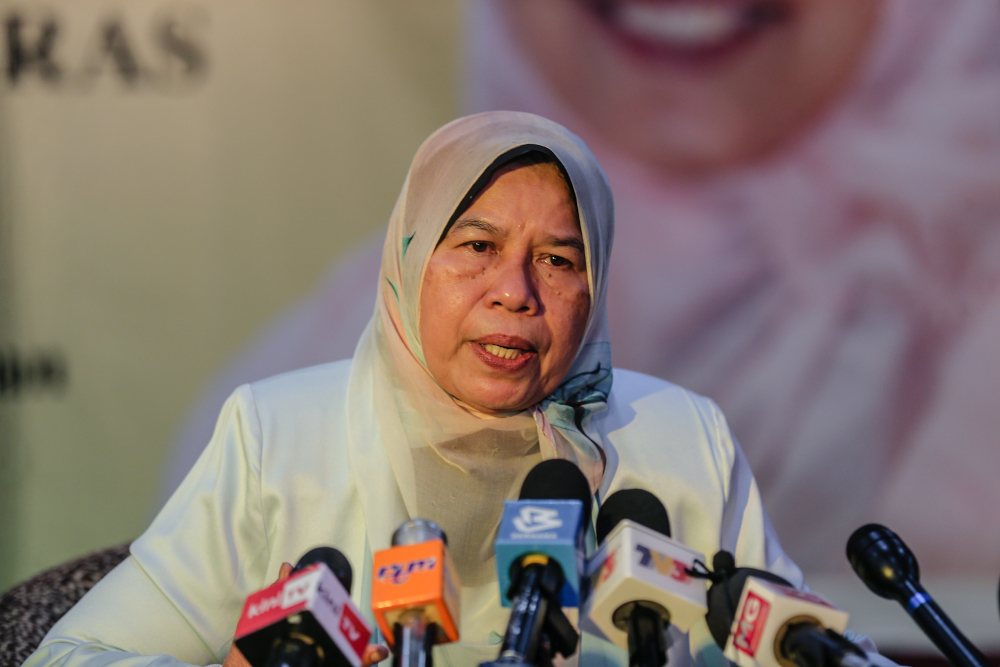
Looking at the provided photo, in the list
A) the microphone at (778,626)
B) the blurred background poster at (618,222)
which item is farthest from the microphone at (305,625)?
the blurred background poster at (618,222)

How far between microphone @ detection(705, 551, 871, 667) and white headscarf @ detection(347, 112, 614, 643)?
2.29 feet

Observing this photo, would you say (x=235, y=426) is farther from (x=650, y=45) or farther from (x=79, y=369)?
(x=650, y=45)

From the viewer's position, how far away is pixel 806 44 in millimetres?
3145

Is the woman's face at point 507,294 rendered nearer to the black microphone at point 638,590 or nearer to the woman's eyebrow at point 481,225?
the woman's eyebrow at point 481,225

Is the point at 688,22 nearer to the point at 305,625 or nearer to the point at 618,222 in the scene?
the point at 618,222

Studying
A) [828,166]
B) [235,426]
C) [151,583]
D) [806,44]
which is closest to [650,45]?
[806,44]

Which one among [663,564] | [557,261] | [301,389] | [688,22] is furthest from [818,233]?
[663,564]

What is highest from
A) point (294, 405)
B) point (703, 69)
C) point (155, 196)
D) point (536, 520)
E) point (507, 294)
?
point (703, 69)

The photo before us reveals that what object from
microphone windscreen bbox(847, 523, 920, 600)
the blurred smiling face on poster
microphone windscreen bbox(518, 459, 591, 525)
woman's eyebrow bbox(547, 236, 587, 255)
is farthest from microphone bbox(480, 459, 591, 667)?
the blurred smiling face on poster

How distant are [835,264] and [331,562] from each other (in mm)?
2645

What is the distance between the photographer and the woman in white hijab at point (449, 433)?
154cm

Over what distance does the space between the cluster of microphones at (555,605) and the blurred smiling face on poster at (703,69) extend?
234cm

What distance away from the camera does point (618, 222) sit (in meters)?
3.16

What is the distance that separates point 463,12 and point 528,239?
1.78 metres
